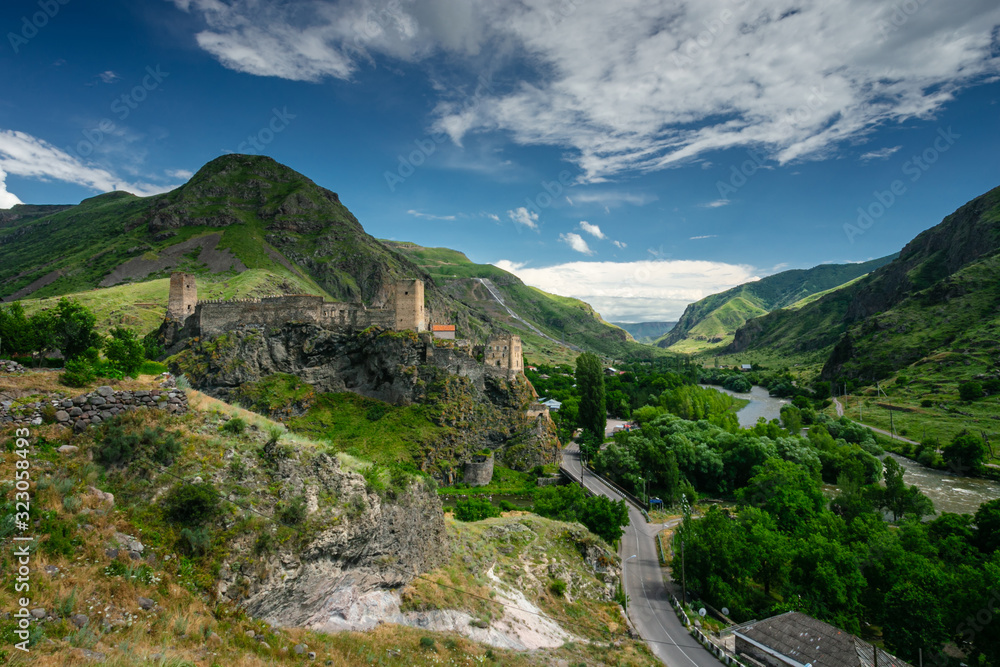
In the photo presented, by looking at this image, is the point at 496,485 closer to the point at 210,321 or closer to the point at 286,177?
the point at 210,321

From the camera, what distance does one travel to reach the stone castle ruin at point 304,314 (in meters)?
52.2

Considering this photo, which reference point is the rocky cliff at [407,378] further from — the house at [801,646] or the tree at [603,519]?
the house at [801,646]

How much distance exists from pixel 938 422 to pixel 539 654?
98.8m

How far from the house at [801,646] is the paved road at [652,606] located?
2.15m

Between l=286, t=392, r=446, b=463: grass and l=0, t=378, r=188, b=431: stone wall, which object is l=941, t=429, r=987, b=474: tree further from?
l=0, t=378, r=188, b=431: stone wall

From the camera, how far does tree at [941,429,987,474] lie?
62.1 m

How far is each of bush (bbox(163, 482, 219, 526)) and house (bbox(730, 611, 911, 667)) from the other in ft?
91.7

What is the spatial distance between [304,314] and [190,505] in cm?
4854

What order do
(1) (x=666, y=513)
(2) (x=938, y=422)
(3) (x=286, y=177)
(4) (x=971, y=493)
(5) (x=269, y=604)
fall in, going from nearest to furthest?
(5) (x=269, y=604), (1) (x=666, y=513), (4) (x=971, y=493), (2) (x=938, y=422), (3) (x=286, y=177)

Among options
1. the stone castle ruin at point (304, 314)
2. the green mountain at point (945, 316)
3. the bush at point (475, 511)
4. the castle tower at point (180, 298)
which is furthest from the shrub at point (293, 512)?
the green mountain at point (945, 316)

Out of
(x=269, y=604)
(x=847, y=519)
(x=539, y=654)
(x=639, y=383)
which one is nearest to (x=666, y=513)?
(x=847, y=519)

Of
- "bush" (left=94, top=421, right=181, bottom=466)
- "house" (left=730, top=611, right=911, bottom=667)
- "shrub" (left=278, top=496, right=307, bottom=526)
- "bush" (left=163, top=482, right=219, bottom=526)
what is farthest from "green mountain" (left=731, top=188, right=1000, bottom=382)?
"bush" (left=94, top=421, right=181, bottom=466)

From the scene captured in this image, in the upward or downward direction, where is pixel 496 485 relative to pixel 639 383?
downward

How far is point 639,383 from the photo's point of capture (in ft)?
411
